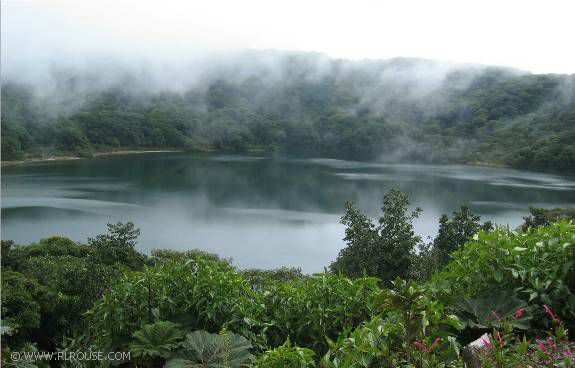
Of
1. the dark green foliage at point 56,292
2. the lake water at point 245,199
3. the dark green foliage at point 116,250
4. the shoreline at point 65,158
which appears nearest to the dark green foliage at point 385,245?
the dark green foliage at point 116,250

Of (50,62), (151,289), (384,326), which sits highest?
(50,62)

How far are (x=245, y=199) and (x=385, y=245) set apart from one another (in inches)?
971

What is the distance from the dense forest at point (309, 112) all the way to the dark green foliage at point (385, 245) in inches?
1791

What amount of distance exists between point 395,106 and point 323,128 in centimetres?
1586

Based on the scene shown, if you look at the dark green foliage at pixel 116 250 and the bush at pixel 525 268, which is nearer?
the bush at pixel 525 268

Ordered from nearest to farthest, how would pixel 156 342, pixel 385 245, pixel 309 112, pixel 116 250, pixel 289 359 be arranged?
pixel 289 359 < pixel 156 342 < pixel 116 250 < pixel 385 245 < pixel 309 112

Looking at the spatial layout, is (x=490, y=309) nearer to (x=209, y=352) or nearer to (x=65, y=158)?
(x=209, y=352)

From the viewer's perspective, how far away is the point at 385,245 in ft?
41.9

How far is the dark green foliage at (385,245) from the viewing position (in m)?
12.7

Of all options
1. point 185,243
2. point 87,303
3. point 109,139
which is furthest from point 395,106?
point 87,303

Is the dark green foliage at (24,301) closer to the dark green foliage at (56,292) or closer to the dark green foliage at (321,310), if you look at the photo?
the dark green foliage at (56,292)

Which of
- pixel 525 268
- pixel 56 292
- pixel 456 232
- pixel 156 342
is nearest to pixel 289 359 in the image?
pixel 156 342

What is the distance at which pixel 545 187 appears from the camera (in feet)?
137

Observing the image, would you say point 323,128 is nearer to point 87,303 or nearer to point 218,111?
point 218,111
